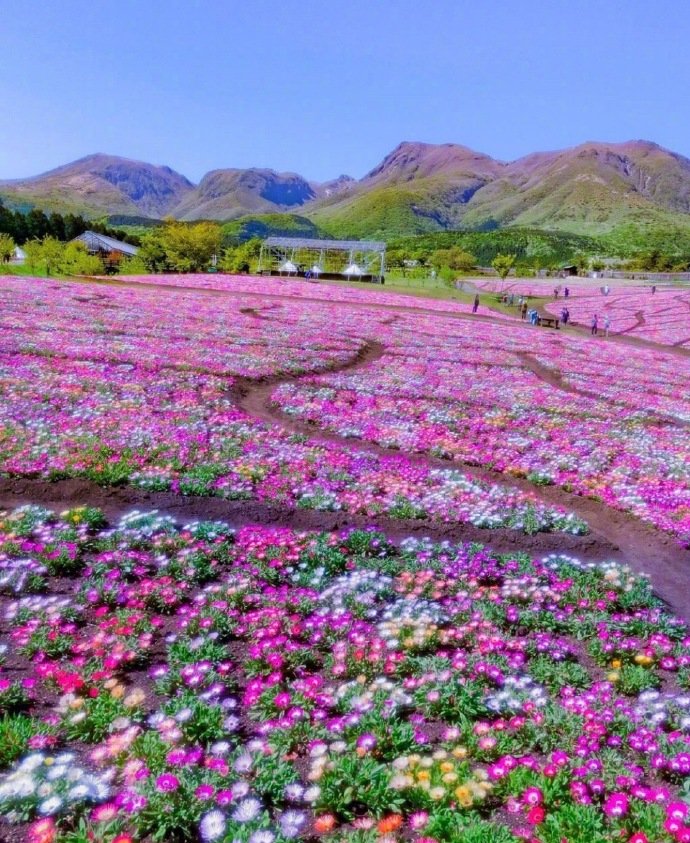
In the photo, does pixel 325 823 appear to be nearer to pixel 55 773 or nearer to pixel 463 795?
pixel 463 795

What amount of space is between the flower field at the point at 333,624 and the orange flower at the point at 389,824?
0.15ft

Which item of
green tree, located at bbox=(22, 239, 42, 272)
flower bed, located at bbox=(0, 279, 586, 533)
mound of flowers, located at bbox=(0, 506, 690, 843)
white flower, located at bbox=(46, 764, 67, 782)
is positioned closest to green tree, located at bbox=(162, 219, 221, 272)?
green tree, located at bbox=(22, 239, 42, 272)

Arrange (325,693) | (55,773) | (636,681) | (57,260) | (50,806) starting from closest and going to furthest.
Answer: (50,806) < (55,773) < (325,693) < (636,681) < (57,260)

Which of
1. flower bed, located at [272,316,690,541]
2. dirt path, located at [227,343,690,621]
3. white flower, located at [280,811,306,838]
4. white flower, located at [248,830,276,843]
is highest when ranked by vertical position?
white flower, located at [248,830,276,843]

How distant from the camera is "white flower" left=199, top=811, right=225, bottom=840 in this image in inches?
184

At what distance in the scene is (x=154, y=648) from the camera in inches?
291

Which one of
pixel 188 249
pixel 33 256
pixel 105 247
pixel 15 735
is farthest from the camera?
pixel 105 247

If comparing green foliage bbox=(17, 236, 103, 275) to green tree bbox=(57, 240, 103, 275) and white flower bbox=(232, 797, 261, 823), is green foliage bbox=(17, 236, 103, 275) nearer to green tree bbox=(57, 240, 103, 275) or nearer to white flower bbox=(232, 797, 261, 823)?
green tree bbox=(57, 240, 103, 275)

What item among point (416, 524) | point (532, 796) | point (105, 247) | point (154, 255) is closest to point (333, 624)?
point (532, 796)

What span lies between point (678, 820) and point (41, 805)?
5.18 meters

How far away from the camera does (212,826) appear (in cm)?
473

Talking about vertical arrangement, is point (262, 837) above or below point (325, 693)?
above

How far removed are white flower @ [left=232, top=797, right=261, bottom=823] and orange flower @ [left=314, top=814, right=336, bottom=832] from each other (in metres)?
0.50

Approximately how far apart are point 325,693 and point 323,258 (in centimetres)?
10757
